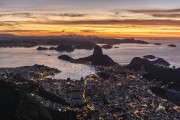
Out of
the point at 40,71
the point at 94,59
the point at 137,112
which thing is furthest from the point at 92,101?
the point at 94,59

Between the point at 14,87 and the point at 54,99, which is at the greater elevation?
the point at 14,87

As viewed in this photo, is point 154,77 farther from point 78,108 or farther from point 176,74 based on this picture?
point 78,108

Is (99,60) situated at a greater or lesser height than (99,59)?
lesser

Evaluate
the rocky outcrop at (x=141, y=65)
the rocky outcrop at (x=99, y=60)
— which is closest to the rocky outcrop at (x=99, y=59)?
the rocky outcrop at (x=99, y=60)

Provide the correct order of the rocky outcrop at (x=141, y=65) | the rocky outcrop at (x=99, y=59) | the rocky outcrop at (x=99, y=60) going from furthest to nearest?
1. the rocky outcrop at (x=99, y=60)
2. the rocky outcrop at (x=99, y=59)
3. the rocky outcrop at (x=141, y=65)

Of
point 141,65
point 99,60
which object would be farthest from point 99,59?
point 141,65

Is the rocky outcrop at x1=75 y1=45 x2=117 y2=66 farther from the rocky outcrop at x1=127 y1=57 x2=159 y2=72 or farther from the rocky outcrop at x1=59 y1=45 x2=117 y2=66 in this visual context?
the rocky outcrop at x1=127 y1=57 x2=159 y2=72

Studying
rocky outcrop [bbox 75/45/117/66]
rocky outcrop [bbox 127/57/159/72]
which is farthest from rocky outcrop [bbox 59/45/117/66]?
rocky outcrop [bbox 127/57/159/72]

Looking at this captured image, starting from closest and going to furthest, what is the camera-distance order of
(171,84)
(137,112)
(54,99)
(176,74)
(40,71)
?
(137,112)
(54,99)
(171,84)
(176,74)
(40,71)

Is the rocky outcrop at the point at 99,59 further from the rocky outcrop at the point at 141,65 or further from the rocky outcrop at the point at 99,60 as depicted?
the rocky outcrop at the point at 141,65

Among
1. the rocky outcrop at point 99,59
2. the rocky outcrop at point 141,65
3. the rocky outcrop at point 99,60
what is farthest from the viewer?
the rocky outcrop at point 99,60

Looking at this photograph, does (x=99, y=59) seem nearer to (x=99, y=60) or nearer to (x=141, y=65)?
(x=99, y=60)
